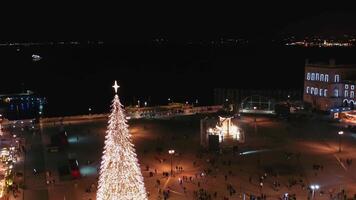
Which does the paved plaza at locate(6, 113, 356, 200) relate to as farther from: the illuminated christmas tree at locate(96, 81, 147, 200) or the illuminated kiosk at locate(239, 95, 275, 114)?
the illuminated christmas tree at locate(96, 81, 147, 200)

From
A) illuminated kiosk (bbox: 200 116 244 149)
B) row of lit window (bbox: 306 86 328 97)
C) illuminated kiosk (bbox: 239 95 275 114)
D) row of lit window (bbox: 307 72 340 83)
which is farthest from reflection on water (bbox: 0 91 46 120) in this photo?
row of lit window (bbox: 307 72 340 83)

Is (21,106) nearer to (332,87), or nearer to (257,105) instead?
(257,105)

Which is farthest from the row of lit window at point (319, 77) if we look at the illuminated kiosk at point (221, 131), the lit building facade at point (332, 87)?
the illuminated kiosk at point (221, 131)

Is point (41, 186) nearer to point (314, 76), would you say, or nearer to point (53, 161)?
point (53, 161)

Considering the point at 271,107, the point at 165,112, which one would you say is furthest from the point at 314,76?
the point at 165,112

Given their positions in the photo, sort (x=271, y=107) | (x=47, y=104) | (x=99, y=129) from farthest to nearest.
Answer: (x=47, y=104)
(x=271, y=107)
(x=99, y=129)

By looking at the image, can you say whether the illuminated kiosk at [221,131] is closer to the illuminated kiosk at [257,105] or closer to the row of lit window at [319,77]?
the illuminated kiosk at [257,105]

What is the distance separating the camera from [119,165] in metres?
21.5

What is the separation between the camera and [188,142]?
52906mm

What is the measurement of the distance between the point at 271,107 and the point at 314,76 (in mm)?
8320

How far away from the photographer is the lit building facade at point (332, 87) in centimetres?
6825

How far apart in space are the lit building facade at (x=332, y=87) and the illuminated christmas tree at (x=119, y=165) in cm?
4902

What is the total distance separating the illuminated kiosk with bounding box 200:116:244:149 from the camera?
51.0 metres

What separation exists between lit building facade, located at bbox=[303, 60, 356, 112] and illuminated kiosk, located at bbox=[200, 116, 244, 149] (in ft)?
61.0
